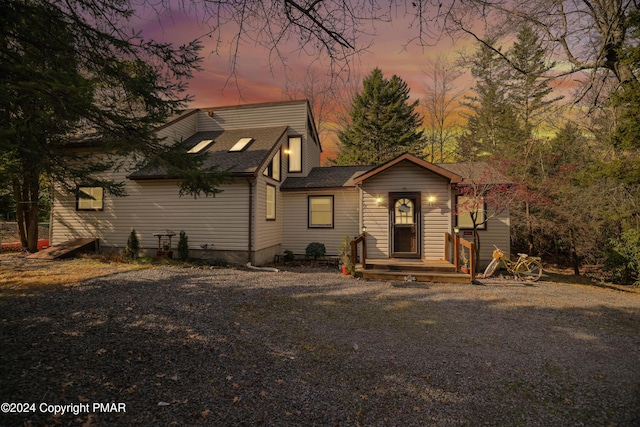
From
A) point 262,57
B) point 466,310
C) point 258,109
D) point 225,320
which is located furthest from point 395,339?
point 258,109

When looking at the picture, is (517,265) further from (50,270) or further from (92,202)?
(92,202)

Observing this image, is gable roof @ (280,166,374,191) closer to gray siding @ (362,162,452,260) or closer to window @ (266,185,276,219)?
window @ (266,185,276,219)

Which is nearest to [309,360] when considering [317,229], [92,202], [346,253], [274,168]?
[346,253]

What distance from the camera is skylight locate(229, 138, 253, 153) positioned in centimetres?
1326

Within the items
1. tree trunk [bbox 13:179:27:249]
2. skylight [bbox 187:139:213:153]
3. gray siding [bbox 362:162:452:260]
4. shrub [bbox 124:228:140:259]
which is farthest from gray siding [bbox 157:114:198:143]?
gray siding [bbox 362:162:452:260]

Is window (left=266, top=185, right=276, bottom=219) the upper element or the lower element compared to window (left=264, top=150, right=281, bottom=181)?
lower

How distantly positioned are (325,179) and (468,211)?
668 cm

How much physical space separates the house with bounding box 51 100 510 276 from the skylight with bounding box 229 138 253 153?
116 mm

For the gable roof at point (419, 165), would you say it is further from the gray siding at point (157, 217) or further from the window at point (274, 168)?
the gray siding at point (157, 217)

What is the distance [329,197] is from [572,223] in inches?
436

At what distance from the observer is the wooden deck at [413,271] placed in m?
9.20

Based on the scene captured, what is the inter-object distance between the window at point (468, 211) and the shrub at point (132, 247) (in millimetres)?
13543

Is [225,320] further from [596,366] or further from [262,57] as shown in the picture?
[596,366]

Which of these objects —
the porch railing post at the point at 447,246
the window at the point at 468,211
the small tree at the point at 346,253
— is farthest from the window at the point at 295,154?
the porch railing post at the point at 447,246
